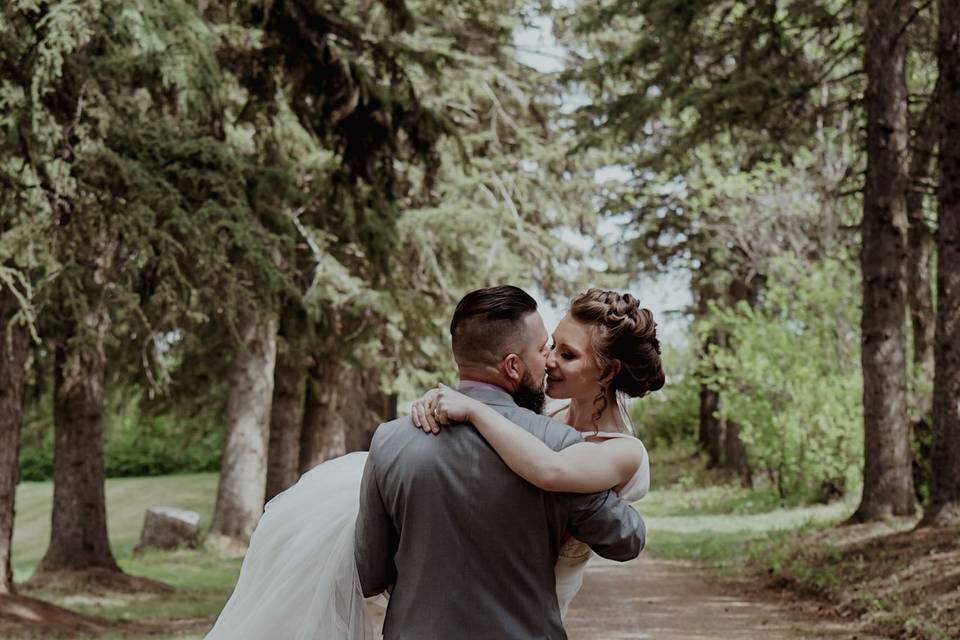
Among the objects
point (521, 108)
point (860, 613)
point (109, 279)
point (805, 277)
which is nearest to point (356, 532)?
point (860, 613)

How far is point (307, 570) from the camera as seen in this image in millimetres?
3787

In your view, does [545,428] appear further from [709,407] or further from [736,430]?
[709,407]

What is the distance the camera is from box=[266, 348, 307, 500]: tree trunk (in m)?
22.6

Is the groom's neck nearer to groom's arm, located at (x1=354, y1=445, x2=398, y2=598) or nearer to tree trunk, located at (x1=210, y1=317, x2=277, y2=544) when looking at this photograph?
groom's arm, located at (x1=354, y1=445, x2=398, y2=598)

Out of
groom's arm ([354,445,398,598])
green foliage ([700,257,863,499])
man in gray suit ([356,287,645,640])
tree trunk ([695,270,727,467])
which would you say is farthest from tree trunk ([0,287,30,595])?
tree trunk ([695,270,727,467])

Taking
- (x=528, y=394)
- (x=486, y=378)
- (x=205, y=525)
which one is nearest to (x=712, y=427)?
(x=205, y=525)

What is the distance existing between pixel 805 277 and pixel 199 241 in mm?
14598

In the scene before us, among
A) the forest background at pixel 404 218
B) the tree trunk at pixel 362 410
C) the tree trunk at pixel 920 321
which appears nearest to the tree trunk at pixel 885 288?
the forest background at pixel 404 218

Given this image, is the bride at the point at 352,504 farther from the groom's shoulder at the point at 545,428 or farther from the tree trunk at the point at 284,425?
the tree trunk at the point at 284,425

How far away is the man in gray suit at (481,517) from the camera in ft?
10.6

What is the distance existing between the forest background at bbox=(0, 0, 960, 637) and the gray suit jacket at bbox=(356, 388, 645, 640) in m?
6.69

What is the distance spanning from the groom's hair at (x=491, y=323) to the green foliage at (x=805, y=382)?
18.4 metres

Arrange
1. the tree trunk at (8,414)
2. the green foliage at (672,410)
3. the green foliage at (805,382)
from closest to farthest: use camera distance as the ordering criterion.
Answer: the tree trunk at (8,414) → the green foliage at (805,382) → the green foliage at (672,410)

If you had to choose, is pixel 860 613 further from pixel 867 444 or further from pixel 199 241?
pixel 199 241
